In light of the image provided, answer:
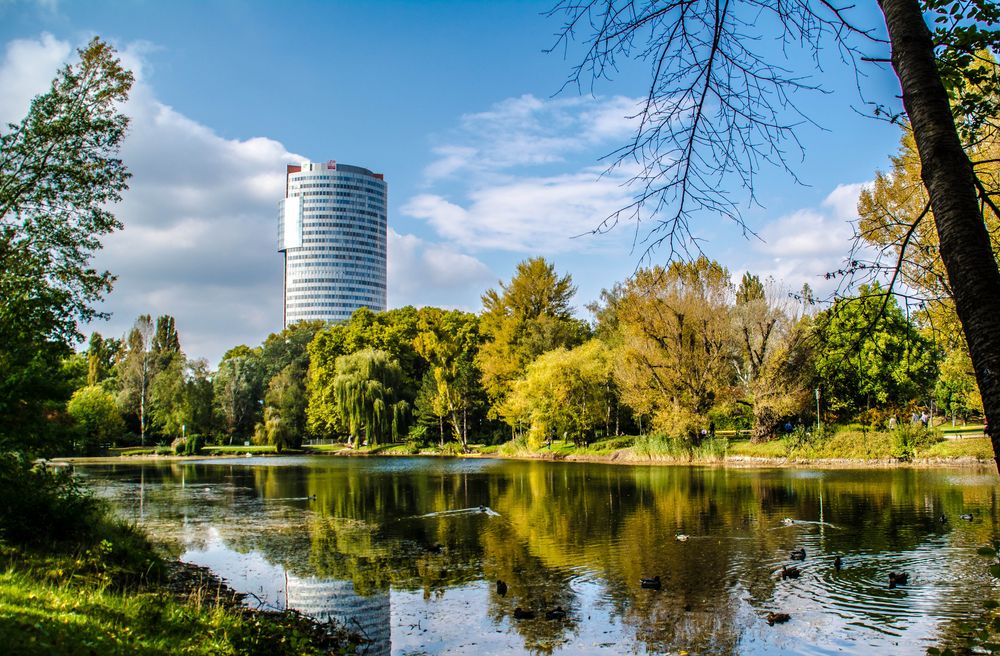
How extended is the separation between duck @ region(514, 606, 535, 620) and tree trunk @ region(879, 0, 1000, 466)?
7893 millimetres

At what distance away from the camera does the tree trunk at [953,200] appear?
279 centimetres

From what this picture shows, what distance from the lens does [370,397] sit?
5809 centimetres

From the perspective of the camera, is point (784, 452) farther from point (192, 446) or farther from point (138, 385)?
point (138, 385)

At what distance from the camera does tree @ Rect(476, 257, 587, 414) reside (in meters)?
55.2

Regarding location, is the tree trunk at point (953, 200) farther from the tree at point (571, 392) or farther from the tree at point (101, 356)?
the tree at point (101, 356)

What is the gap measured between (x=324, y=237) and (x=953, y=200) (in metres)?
182

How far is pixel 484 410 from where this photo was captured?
62.9 metres

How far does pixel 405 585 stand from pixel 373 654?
3.29 m

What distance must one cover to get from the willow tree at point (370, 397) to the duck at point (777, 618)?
1988 inches

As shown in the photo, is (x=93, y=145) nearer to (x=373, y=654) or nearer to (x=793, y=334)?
(x=373, y=654)

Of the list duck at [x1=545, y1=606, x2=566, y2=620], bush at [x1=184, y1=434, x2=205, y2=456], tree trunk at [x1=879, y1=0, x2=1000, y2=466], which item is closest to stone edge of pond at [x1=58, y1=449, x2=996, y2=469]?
bush at [x1=184, y1=434, x2=205, y2=456]

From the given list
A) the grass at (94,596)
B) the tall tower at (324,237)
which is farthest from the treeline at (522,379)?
the tall tower at (324,237)

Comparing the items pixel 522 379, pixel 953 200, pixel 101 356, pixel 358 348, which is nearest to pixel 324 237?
pixel 101 356

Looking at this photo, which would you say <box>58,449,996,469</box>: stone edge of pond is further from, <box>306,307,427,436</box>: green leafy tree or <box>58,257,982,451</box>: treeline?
<box>306,307,427,436</box>: green leafy tree
